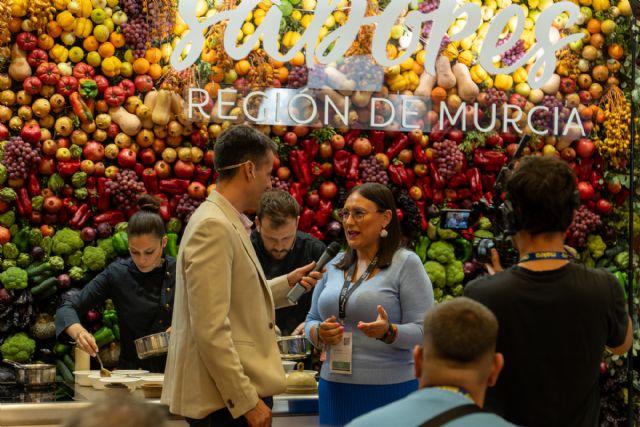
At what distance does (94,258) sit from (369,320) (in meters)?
2.23

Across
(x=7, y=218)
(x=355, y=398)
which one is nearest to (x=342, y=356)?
(x=355, y=398)

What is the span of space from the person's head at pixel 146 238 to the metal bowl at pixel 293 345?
0.97 m

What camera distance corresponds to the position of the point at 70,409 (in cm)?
329

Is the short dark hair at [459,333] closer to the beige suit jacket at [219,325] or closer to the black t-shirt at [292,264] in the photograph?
the beige suit jacket at [219,325]

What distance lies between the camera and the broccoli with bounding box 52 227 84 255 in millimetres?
5008

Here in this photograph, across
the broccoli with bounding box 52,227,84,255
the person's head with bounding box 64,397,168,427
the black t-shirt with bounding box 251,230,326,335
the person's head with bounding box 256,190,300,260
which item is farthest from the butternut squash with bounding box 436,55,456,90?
the person's head with bounding box 64,397,168,427

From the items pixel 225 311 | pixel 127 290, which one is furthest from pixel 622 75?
pixel 225 311

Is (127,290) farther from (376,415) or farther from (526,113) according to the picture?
(376,415)

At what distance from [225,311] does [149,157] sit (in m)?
2.79

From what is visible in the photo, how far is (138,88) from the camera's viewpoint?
522 cm

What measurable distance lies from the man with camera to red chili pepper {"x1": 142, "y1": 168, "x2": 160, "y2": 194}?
3274mm

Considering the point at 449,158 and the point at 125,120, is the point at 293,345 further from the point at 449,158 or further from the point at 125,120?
the point at 449,158

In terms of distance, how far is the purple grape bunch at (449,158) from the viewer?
18.2 ft

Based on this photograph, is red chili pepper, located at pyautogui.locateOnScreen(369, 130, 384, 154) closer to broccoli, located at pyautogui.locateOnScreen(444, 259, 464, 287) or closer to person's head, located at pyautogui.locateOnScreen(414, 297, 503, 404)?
broccoli, located at pyautogui.locateOnScreen(444, 259, 464, 287)
